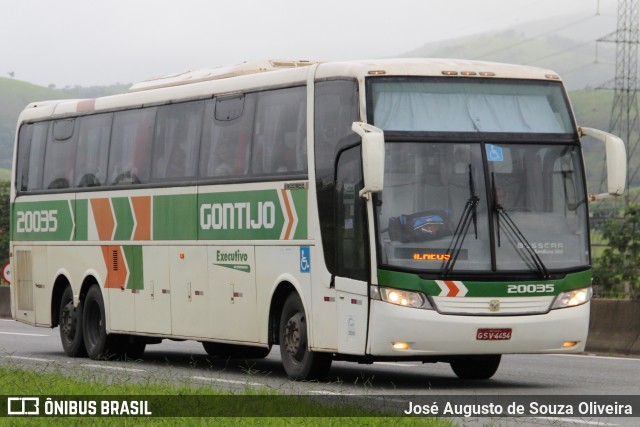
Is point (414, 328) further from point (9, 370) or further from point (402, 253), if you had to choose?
point (9, 370)

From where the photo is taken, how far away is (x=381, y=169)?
15.0 meters

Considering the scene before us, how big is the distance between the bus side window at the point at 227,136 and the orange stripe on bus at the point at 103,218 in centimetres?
294

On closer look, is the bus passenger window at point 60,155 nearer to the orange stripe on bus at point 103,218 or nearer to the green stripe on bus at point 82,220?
the green stripe on bus at point 82,220

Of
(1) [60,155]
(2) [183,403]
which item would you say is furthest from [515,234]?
(1) [60,155]

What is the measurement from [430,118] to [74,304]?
27.3ft

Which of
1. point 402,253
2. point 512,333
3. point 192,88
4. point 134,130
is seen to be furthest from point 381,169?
point 134,130

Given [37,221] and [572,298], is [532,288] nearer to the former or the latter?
[572,298]

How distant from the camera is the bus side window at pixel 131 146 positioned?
20.7 m

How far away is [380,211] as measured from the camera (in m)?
15.6

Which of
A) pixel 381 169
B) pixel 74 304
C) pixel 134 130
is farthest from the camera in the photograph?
pixel 74 304

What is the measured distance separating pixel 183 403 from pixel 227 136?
21.2 ft

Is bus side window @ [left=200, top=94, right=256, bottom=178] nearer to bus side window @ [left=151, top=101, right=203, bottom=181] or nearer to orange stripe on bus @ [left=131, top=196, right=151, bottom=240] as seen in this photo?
bus side window @ [left=151, top=101, right=203, bottom=181]

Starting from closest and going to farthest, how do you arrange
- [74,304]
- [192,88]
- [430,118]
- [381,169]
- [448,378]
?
1. [381,169]
2. [430,118]
3. [448,378]
4. [192,88]
5. [74,304]

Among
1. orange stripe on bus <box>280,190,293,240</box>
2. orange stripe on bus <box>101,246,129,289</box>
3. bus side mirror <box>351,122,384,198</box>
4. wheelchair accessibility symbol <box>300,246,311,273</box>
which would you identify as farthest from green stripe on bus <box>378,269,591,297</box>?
orange stripe on bus <box>101,246,129,289</box>
